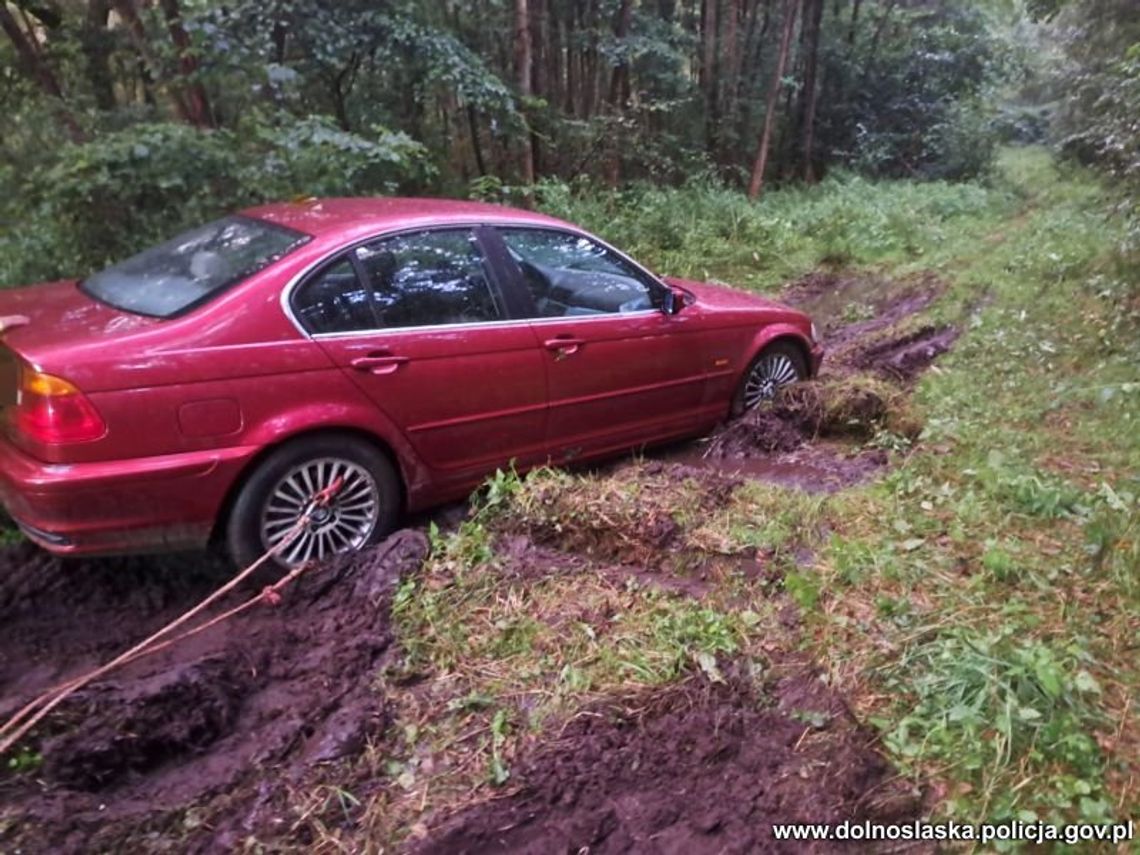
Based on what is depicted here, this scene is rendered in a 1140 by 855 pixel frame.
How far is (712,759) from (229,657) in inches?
67.9

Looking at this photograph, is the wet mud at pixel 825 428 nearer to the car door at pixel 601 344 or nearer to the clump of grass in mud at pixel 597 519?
the car door at pixel 601 344

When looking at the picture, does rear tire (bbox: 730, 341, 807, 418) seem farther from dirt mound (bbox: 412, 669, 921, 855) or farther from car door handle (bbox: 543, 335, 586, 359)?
dirt mound (bbox: 412, 669, 921, 855)

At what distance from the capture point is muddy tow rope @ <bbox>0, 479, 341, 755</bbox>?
242 centimetres

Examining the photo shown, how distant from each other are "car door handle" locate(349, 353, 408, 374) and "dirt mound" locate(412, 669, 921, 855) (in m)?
1.83

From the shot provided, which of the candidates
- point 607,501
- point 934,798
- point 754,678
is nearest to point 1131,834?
point 934,798

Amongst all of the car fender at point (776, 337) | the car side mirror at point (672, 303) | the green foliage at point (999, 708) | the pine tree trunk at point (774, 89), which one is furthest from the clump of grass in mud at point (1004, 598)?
the pine tree trunk at point (774, 89)

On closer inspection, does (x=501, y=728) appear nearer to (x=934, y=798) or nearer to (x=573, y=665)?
(x=573, y=665)

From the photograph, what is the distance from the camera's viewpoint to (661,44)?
1357cm

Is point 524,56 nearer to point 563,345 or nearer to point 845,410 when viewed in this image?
point 845,410

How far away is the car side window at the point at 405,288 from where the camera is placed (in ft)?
11.7

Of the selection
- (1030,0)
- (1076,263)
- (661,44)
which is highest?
(1030,0)

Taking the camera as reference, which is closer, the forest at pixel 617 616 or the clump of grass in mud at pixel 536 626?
the forest at pixel 617 616

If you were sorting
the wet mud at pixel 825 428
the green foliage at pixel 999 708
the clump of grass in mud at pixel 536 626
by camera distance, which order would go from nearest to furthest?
the green foliage at pixel 999 708
the clump of grass in mud at pixel 536 626
the wet mud at pixel 825 428

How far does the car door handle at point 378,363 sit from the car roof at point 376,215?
1.97ft
